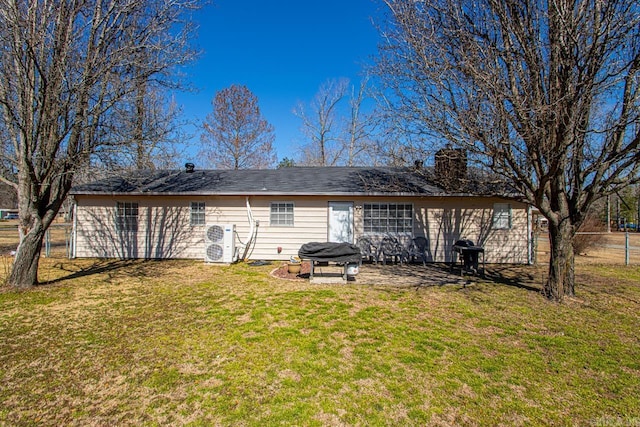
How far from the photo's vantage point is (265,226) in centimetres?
1005

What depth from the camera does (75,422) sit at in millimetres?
2430

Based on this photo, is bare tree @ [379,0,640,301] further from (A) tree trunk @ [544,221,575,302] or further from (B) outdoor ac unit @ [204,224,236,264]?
(B) outdoor ac unit @ [204,224,236,264]

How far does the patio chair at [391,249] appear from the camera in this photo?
30.5 feet

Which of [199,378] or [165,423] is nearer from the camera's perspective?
[165,423]

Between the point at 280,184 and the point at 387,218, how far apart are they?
3.82 meters

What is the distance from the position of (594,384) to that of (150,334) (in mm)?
5189

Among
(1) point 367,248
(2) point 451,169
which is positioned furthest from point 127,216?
(2) point 451,169

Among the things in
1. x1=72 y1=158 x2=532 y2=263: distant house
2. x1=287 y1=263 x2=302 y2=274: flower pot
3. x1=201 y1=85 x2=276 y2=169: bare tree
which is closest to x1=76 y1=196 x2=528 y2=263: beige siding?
x1=72 y1=158 x2=532 y2=263: distant house

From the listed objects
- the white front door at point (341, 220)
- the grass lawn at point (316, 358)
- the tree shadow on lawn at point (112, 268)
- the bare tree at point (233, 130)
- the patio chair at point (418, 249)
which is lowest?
the grass lawn at point (316, 358)

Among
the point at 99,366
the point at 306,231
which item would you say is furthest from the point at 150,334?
the point at 306,231

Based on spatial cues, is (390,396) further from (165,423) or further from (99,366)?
(99,366)

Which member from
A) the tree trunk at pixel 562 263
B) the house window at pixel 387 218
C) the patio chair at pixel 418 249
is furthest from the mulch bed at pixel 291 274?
the tree trunk at pixel 562 263

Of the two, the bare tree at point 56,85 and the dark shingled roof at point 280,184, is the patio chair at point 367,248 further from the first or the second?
the bare tree at point 56,85

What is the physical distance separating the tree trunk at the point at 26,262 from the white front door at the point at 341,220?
7.29m
